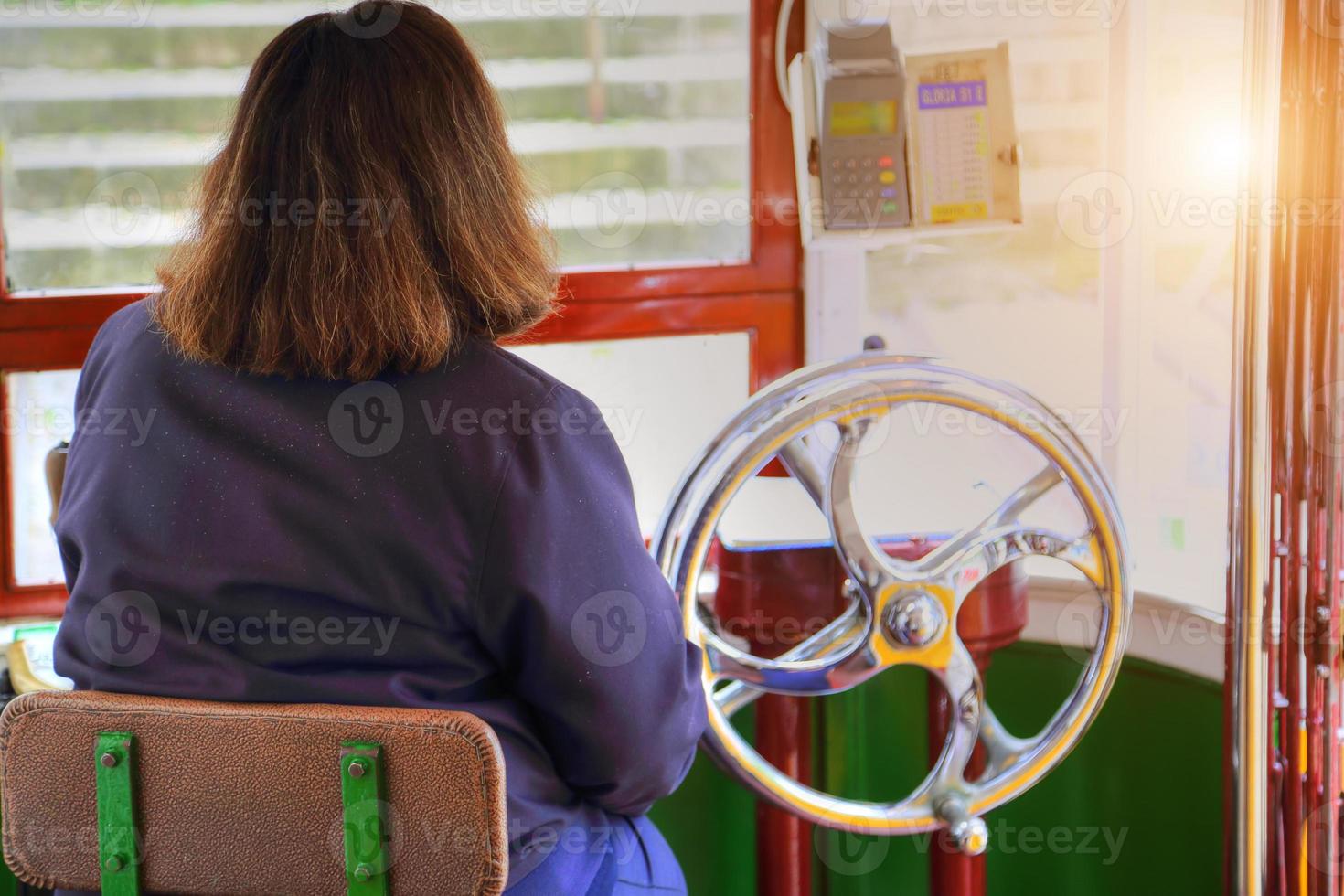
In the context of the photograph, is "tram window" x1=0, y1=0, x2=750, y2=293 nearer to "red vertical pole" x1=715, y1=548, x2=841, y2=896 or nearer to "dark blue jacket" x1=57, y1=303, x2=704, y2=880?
"red vertical pole" x1=715, y1=548, x2=841, y2=896

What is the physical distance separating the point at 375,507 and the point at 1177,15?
155 centimetres

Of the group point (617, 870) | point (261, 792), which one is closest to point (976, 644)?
point (617, 870)

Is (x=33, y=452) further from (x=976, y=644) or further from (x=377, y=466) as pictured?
(x=976, y=644)

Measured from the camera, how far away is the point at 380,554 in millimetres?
1121

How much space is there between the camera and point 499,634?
115 cm

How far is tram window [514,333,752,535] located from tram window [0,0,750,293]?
150 millimetres

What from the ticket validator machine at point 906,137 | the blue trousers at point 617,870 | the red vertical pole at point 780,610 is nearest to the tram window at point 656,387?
the ticket validator machine at point 906,137

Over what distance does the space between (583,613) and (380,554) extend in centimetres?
19

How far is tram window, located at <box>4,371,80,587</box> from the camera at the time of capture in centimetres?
201

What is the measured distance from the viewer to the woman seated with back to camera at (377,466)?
3.70 ft

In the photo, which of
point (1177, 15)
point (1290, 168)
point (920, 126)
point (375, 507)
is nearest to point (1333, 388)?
point (1290, 168)

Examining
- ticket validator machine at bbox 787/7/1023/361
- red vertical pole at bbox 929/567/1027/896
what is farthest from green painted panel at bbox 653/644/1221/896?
ticket validator machine at bbox 787/7/1023/361

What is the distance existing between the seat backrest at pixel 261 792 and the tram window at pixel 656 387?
3.79 ft

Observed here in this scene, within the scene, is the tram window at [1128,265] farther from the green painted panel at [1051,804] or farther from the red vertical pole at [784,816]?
the red vertical pole at [784,816]
